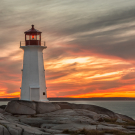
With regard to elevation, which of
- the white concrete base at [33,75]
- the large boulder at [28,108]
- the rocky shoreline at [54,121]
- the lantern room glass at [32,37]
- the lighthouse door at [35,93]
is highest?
the lantern room glass at [32,37]

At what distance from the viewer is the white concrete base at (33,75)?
95.8 ft

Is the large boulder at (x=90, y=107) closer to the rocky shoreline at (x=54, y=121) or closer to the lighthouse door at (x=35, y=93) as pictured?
the rocky shoreline at (x=54, y=121)

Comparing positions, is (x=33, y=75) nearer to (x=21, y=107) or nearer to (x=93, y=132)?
(x=21, y=107)

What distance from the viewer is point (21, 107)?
1005 inches

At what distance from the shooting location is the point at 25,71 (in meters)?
29.8

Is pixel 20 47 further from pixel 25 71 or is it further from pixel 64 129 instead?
pixel 64 129

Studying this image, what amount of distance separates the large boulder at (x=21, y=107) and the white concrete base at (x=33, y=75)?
3.18 metres

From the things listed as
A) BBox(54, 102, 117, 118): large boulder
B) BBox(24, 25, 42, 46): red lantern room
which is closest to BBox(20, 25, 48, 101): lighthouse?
BBox(24, 25, 42, 46): red lantern room

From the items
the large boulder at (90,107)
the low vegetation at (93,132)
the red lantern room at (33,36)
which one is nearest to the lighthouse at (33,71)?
the red lantern room at (33,36)

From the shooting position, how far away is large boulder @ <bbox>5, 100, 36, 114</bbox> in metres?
25.4

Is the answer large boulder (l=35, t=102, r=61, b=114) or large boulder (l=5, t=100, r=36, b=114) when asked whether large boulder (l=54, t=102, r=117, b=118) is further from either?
large boulder (l=5, t=100, r=36, b=114)

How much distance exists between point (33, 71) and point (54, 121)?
31.0ft

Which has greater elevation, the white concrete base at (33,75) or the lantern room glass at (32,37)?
the lantern room glass at (32,37)

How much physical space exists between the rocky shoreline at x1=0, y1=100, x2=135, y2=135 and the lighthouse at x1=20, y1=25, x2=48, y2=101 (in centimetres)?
296
